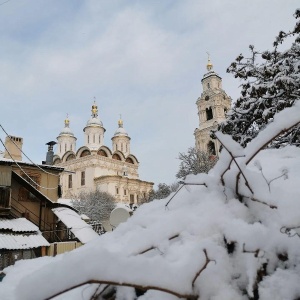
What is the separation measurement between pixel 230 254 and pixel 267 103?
10.7 meters

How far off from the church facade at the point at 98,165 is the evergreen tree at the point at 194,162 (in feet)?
60.1

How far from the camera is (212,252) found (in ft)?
2.81

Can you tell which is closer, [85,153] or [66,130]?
[85,153]

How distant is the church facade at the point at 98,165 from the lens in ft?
161

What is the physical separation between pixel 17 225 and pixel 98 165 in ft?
112

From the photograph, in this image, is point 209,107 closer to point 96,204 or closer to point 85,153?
point 85,153

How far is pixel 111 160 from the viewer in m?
52.5

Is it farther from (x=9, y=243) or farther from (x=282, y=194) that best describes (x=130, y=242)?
(x=9, y=243)

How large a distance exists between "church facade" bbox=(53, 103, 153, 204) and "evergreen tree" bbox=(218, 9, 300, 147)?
38016mm

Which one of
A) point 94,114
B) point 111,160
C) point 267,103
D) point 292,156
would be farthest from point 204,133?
point 292,156

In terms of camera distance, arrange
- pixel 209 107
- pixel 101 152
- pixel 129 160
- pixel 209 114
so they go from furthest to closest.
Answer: pixel 129 160, pixel 101 152, pixel 209 114, pixel 209 107

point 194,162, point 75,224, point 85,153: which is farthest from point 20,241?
point 85,153

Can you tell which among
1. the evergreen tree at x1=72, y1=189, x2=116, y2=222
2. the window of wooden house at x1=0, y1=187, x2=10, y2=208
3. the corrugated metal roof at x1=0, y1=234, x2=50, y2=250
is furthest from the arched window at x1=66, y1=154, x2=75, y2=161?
the corrugated metal roof at x1=0, y1=234, x2=50, y2=250

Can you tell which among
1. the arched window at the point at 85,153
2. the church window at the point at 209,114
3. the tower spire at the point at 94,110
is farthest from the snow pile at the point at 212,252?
the tower spire at the point at 94,110
